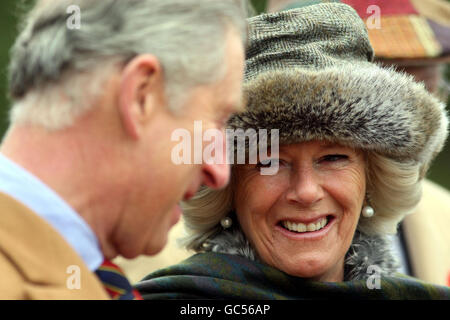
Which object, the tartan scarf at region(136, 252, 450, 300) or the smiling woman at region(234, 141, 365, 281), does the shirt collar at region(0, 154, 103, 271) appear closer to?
the tartan scarf at region(136, 252, 450, 300)

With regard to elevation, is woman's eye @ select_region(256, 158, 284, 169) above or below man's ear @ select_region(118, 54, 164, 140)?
below

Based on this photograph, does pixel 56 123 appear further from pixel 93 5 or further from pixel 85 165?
pixel 93 5

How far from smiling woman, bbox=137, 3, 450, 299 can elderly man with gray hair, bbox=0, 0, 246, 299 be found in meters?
0.77

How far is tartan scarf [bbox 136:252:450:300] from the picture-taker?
283cm

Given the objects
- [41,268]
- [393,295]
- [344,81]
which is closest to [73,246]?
[41,268]

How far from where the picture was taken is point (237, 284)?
284 cm

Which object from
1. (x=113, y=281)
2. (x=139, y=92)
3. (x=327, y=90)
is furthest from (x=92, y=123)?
(x=327, y=90)

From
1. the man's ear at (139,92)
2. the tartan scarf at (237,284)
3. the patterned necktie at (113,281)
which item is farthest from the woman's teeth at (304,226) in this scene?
the man's ear at (139,92)

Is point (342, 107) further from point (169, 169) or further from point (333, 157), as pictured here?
point (169, 169)

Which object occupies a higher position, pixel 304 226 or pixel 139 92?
pixel 139 92

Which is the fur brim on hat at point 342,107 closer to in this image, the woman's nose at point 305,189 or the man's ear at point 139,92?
the woman's nose at point 305,189

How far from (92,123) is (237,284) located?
45.5 inches

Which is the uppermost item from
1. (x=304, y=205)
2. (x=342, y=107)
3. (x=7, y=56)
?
(x=342, y=107)

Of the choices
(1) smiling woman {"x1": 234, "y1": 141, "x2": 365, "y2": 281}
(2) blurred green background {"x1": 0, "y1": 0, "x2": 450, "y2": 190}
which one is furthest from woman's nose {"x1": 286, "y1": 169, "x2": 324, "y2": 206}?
(2) blurred green background {"x1": 0, "y1": 0, "x2": 450, "y2": 190}
